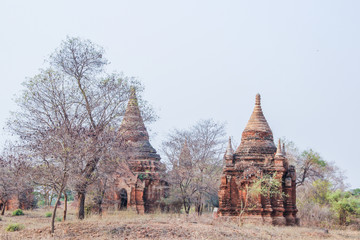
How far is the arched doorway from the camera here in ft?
94.2

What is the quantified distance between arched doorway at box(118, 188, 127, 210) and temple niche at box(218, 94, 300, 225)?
30.8ft

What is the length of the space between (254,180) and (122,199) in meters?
11.7

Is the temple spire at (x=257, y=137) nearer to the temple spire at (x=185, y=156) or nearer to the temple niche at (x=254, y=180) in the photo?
the temple niche at (x=254, y=180)

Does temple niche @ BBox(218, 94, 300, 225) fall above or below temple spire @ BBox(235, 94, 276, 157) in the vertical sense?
below

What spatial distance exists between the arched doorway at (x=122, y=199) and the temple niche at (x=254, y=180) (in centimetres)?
938

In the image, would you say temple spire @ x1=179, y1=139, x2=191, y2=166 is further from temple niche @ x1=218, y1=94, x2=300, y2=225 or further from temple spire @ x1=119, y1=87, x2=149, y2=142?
temple spire @ x1=119, y1=87, x2=149, y2=142

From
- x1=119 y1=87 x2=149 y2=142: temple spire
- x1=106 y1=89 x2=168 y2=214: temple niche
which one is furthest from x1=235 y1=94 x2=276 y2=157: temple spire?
x1=106 y1=89 x2=168 y2=214: temple niche

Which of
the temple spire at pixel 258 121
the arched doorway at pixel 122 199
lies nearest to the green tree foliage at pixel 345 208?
the temple spire at pixel 258 121

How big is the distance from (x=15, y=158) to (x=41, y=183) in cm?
130

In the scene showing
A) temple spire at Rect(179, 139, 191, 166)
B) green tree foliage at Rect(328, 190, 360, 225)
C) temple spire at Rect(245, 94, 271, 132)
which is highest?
temple spire at Rect(245, 94, 271, 132)

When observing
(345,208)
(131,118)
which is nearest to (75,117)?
(131,118)

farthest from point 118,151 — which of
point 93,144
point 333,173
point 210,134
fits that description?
point 333,173

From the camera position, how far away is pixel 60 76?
17656mm

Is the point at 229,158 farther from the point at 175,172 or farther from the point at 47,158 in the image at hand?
the point at 47,158
